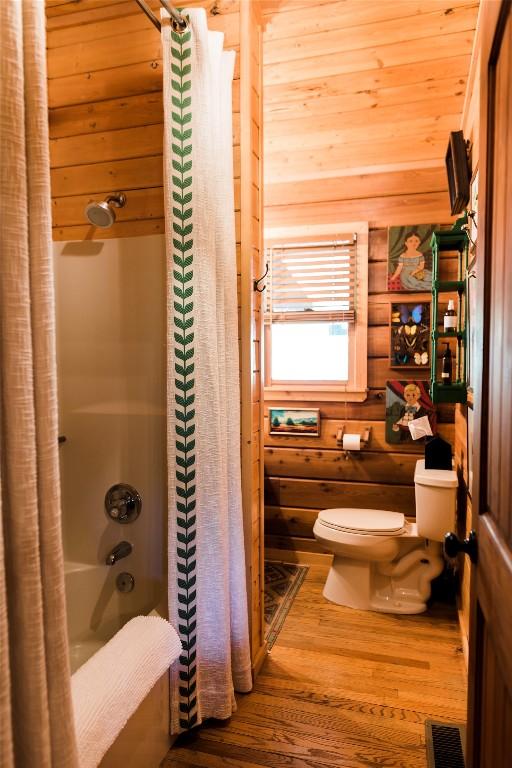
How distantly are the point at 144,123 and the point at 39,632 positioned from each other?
1891 mm

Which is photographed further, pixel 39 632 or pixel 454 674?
pixel 454 674

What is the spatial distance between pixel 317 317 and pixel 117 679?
7.85 feet

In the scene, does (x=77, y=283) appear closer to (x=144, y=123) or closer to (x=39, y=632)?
(x=144, y=123)

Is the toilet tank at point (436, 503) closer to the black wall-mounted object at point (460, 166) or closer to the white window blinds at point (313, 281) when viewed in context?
the white window blinds at point (313, 281)

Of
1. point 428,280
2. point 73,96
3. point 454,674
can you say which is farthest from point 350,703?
point 73,96

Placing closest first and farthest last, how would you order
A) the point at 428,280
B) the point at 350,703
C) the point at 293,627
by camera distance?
the point at 350,703, the point at 293,627, the point at 428,280

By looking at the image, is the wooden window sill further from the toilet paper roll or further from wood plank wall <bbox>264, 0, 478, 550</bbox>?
the toilet paper roll

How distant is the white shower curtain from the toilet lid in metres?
1.10

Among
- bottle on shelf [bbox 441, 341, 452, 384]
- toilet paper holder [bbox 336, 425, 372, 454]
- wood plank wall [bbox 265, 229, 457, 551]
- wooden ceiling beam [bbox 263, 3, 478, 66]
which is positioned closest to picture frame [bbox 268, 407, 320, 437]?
wood plank wall [bbox 265, 229, 457, 551]

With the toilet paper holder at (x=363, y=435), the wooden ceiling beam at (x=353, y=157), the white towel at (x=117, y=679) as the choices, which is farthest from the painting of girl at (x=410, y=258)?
the white towel at (x=117, y=679)

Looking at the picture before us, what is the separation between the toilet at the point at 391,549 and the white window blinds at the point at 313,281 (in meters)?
1.11

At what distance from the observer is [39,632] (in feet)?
2.67

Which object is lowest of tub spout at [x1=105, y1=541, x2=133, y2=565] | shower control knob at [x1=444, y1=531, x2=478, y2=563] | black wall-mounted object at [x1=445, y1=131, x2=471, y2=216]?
tub spout at [x1=105, y1=541, x2=133, y2=565]

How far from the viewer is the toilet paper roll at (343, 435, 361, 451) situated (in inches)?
124
